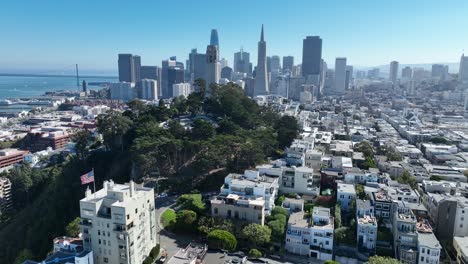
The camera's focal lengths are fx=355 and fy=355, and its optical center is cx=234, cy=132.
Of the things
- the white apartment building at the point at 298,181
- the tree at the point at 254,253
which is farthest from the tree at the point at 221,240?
the white apartment building at the point at 298,181

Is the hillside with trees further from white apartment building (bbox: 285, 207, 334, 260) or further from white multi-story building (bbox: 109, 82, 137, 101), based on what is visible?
white multi-story building (bbox: 109, 82, 137, 101)

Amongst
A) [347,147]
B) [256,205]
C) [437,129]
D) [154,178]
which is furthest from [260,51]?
[256,205]

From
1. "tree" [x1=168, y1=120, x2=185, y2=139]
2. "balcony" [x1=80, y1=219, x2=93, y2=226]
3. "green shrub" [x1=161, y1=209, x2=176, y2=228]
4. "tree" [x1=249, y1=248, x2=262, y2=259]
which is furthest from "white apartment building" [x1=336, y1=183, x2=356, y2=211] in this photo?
"balcony" [x1=80, y1=219, x2=93, y2=226]

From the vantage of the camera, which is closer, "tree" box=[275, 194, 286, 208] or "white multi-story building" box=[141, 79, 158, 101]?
"tree" box=[275, 194, 286, 208]

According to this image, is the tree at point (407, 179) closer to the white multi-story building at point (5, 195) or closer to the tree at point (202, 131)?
the tree at point (202, 131)

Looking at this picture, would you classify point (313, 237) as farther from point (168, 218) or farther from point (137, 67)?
point (137, 67)

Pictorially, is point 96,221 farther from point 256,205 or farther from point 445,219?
point 445,219
